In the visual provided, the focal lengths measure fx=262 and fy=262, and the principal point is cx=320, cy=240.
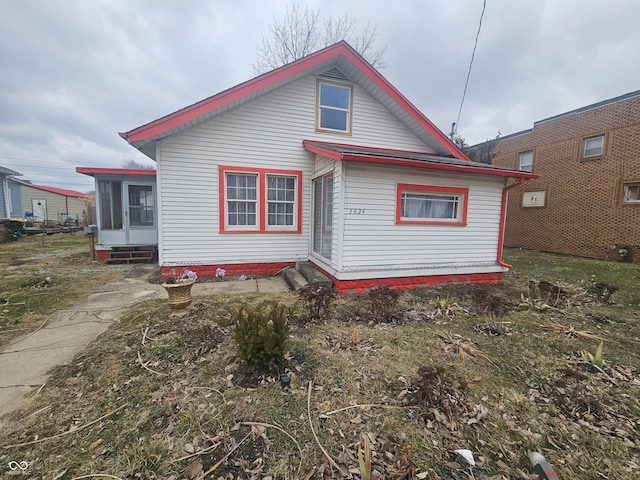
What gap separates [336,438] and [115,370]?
2445 mm

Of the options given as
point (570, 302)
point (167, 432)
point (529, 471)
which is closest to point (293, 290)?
point (167, 432)

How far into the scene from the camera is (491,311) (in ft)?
14.5

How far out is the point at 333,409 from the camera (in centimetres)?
231

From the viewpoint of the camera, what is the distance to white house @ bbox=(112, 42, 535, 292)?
5676 mm

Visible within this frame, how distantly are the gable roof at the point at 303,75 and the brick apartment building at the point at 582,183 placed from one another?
312 inches

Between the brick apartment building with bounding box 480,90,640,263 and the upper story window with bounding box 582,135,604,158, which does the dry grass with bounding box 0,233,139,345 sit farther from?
the upper story window with bounding box 582,135,604,158

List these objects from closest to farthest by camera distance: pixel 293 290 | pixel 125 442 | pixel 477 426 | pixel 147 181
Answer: pixel 125 442 < pixel 477 426 < pixel 293 290 < pixel 147 181

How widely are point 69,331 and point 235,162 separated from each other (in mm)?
4634

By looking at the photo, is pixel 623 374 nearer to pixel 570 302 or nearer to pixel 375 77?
pixel 570 302

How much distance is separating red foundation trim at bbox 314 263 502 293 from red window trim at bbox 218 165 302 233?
5.01 ft

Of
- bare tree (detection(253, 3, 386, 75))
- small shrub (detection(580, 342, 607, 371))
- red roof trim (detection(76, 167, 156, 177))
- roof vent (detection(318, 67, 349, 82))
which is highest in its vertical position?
bare tree (detection(253, 3, 386, 75))

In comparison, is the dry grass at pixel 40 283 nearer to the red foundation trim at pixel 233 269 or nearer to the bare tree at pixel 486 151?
the red foundation trim at pixel 233 269

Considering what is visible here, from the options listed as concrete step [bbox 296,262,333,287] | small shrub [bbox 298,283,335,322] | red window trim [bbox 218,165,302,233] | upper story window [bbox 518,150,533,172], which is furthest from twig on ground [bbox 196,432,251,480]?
upper story window [bbox 518,150,533,172]

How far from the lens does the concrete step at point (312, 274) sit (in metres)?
5.66
